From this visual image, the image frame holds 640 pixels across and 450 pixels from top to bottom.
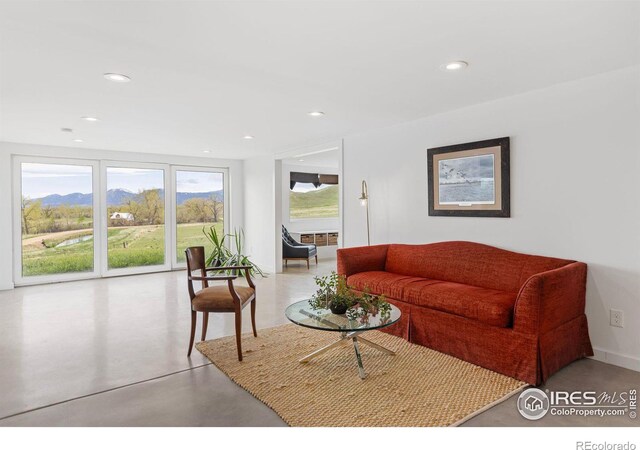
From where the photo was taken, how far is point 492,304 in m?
2.99

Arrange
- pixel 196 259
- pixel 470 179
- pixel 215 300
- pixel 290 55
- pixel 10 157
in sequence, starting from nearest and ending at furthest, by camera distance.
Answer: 1. pixel 290 55
2. pixel 215 300
3. pixel 196 259
4. pixel 470 179
5. pixel 10 157

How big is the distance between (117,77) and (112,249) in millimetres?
4753

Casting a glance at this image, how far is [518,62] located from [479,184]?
1.37 metres

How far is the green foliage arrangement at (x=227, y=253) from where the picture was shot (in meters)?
7.20

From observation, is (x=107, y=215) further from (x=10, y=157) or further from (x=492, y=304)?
(x=492, y=304)

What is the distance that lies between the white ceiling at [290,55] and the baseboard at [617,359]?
2.16 meters

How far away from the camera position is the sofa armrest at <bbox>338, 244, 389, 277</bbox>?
439 cm

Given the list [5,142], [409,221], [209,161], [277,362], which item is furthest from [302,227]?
[277,362]

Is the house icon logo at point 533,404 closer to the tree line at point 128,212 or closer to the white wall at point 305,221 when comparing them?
the white wall at point 305,221

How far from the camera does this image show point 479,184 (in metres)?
4.04

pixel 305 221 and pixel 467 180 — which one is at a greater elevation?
pixel 467 180

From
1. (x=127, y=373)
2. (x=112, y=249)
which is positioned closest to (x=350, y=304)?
(x=127, y=373)

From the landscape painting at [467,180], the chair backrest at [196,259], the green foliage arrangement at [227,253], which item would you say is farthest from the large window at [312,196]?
the chair backrest at [196,259]

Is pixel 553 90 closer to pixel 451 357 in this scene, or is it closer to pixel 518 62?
pixel 518 62
